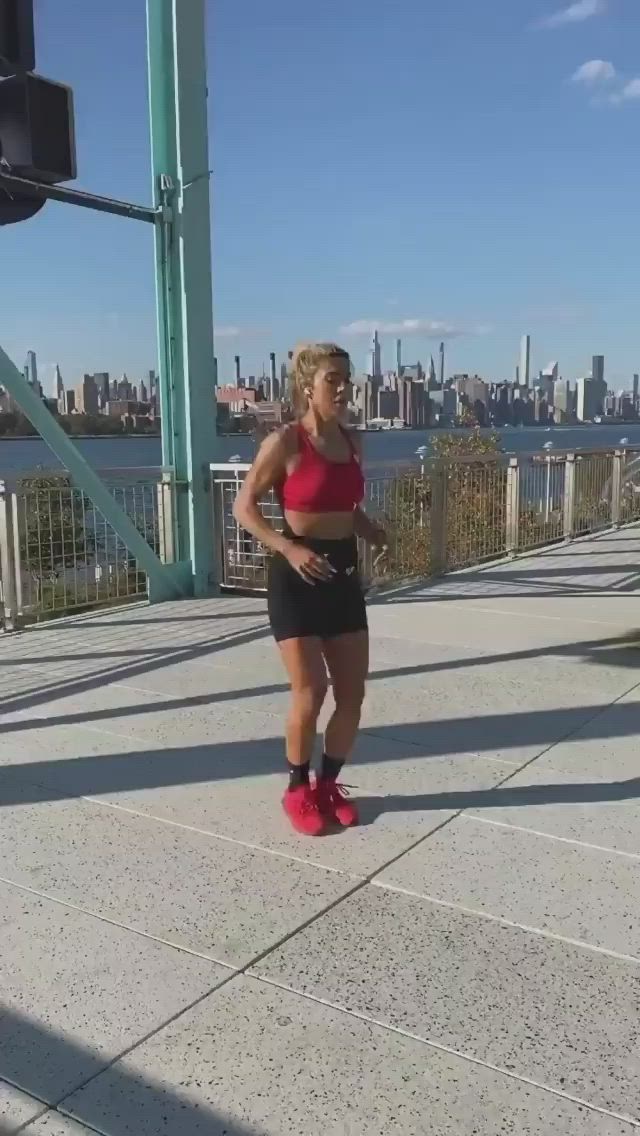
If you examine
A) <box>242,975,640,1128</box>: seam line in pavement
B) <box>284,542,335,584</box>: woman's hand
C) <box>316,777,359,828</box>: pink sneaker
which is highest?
<box>284,542,335,584</box>: woman's hand

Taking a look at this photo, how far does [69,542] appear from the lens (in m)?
7.43

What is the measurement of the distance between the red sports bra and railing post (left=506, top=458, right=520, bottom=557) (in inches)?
302

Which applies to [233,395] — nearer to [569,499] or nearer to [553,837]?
[569,499]

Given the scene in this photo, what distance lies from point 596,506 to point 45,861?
10.6 metres

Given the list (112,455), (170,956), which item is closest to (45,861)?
(170,956)

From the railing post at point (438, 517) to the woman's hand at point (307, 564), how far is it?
6280mm

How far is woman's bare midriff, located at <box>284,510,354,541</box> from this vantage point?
3.29 metres

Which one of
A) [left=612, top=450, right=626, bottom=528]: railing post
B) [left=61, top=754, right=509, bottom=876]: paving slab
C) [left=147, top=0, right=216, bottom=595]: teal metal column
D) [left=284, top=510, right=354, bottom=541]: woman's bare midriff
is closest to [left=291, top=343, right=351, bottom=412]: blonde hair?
[left=284, top=510, right=354, bottom=541]: woman's bare midriff

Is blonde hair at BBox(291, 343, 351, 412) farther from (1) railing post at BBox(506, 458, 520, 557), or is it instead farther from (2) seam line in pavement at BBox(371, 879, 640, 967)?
(1) railing post at BBox(506, 458, 520, 557)

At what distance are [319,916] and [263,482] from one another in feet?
4.68

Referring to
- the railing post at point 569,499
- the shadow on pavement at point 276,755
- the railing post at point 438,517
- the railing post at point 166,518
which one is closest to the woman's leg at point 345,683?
the shadow on pavement at point 276,755

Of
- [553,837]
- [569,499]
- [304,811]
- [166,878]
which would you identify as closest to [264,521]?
[304,811]

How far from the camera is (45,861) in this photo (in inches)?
132

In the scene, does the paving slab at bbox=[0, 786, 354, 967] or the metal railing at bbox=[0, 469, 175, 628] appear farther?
the metal railing at bbox=[0, 469, 175, 628]
